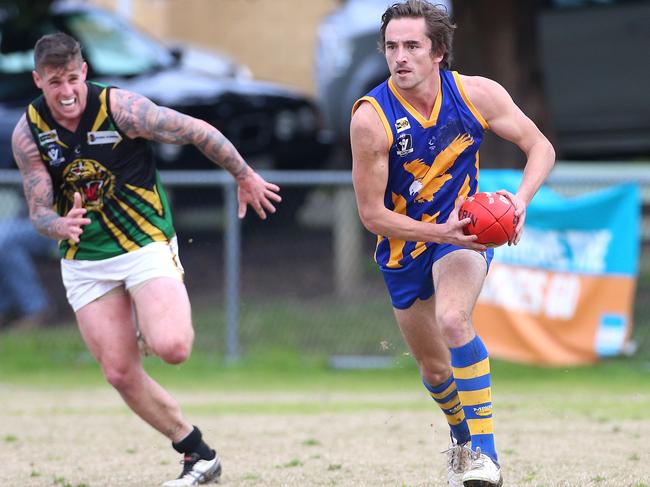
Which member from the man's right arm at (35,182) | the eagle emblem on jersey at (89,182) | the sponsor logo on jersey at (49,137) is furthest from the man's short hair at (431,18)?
the man's right arm at (35,182)

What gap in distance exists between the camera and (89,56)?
591 inches

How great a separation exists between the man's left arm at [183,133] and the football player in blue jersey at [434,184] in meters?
0.79

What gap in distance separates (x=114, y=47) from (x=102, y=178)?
8.76m

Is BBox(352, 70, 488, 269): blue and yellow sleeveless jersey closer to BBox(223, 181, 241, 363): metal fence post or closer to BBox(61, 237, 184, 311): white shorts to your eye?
BBox(61, 237, 184, 311): white shorts

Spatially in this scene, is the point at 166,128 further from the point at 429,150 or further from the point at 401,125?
Result: the point at 429,150

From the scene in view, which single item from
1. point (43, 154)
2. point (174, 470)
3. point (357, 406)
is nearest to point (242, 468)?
point (174, 470)

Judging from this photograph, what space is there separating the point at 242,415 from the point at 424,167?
4297 millimetres

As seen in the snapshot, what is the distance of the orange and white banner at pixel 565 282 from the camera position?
1174cm

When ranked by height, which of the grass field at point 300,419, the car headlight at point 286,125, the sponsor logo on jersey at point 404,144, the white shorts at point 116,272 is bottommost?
the grass field at point 300,419

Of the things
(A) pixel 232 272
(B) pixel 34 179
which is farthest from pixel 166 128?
(A) pixel 232 272

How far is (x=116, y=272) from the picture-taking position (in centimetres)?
679

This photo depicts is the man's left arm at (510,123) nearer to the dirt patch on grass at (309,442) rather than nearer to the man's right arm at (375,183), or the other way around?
the man's right arm at (375,183)

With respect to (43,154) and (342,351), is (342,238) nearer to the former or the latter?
(342,351)

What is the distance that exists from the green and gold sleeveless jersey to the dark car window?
815cm
